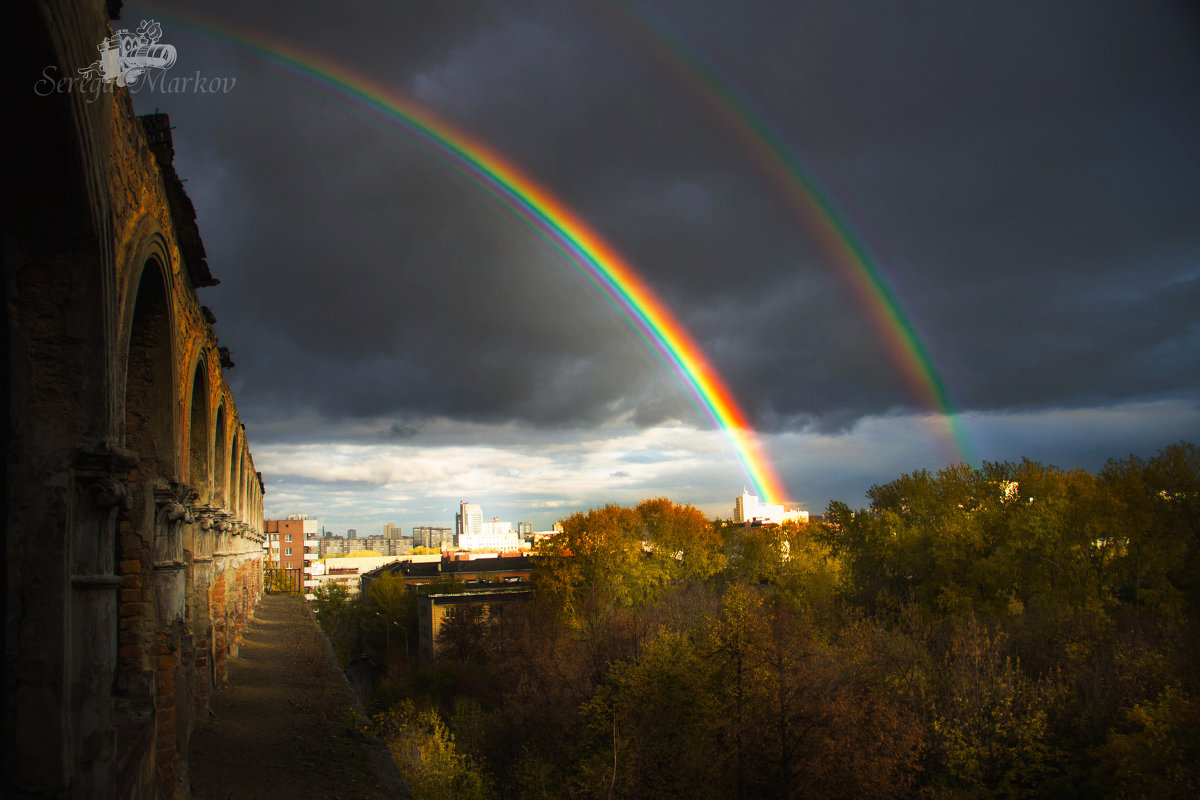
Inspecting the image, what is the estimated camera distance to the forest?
73.0 feet

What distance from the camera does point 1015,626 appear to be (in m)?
33.2

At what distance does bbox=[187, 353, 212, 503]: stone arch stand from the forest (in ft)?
35.0

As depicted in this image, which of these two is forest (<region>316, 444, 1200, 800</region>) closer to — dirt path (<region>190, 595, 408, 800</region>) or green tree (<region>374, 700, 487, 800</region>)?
green tree (<region>374, 700, 487, 800</region>)

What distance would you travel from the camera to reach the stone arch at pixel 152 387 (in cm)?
1045

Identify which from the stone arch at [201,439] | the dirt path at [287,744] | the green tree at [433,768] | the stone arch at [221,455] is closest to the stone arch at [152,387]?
the stone arch at [201,439]

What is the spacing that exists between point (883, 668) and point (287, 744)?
73.1 ft

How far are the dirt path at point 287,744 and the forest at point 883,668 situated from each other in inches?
164

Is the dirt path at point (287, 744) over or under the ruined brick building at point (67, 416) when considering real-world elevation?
under

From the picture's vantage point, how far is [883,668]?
93.9 feet

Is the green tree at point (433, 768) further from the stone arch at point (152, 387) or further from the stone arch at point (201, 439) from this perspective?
→ the stone arch at point (152, 387)

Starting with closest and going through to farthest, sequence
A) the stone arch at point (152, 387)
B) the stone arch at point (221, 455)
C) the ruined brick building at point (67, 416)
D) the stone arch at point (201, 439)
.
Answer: the ruined brick building at point (67, 416) → the stone arch at point (152, 387) → the stone arch at point (201, 439) → the stone arch at point (221, 455)

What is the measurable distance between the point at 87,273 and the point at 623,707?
24.0 meters

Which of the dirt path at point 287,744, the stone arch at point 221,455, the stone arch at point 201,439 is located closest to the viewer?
the dirt path at point 287,744

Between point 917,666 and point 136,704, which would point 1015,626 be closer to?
point 917,666
